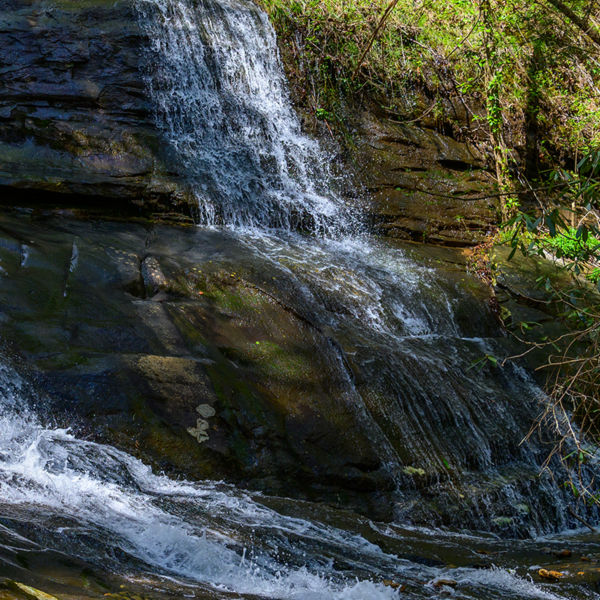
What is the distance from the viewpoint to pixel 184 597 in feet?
8.66

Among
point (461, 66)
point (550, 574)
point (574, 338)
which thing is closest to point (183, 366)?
point (550, 574)

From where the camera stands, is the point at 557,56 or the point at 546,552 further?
the point at 557,56

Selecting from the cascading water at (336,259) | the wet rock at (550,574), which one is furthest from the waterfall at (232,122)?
the wet rock at (550,574)

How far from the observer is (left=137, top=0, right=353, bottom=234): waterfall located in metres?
8.81

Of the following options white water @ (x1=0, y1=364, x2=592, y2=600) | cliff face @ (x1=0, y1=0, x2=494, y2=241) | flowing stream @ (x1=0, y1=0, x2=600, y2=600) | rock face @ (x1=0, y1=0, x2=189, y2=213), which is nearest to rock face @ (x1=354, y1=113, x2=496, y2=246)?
cliff face @ (x1=0, y1=0, x2=494, y2=241)

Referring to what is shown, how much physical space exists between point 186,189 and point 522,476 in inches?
206

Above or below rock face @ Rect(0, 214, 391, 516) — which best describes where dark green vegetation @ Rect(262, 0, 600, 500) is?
above

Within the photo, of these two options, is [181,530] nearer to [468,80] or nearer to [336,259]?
[336,259]

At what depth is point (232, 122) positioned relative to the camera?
9.59m

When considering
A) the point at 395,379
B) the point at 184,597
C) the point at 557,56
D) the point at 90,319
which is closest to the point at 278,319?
the point at 395,379

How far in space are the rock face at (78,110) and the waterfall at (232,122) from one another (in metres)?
0.33

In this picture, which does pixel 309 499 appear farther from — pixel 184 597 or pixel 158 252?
pixel 158 252

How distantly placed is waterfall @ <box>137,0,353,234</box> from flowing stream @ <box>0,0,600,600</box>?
0.08 ft

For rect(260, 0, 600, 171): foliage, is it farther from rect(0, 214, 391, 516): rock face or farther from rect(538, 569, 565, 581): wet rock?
rect(538, 569, 565, 581): wet rock
